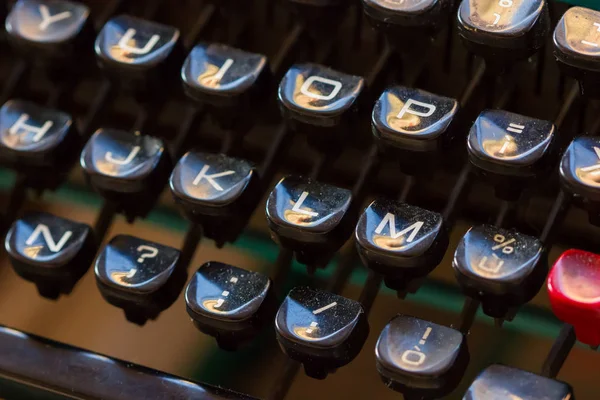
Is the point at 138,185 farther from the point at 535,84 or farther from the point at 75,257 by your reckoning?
the point at 535,84

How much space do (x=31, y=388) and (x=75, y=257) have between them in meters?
0.16

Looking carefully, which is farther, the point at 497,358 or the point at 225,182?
the point at 497,358

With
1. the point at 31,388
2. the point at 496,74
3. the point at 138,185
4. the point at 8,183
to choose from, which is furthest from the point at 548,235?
the point at 8,183

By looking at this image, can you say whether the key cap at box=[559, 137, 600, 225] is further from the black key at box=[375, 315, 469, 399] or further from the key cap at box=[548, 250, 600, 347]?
the black key at box=[375, 315, 469, 399]

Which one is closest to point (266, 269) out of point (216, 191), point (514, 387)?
point (216, 191)

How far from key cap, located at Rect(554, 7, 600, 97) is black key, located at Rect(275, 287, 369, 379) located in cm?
34

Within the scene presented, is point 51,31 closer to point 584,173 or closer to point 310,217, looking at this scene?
point 310,217

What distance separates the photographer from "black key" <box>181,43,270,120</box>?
1.16m

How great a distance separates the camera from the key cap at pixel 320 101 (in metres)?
1.10

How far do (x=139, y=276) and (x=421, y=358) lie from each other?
0.35 meters

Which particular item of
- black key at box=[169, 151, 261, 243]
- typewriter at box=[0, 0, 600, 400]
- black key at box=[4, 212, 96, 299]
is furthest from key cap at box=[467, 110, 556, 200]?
black key at box=[4, 212, 96, 299]

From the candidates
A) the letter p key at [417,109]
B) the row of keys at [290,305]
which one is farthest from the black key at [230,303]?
the letter p key at [417,109]

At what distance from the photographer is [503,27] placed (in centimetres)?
104

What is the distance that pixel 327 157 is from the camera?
3.99 ft
